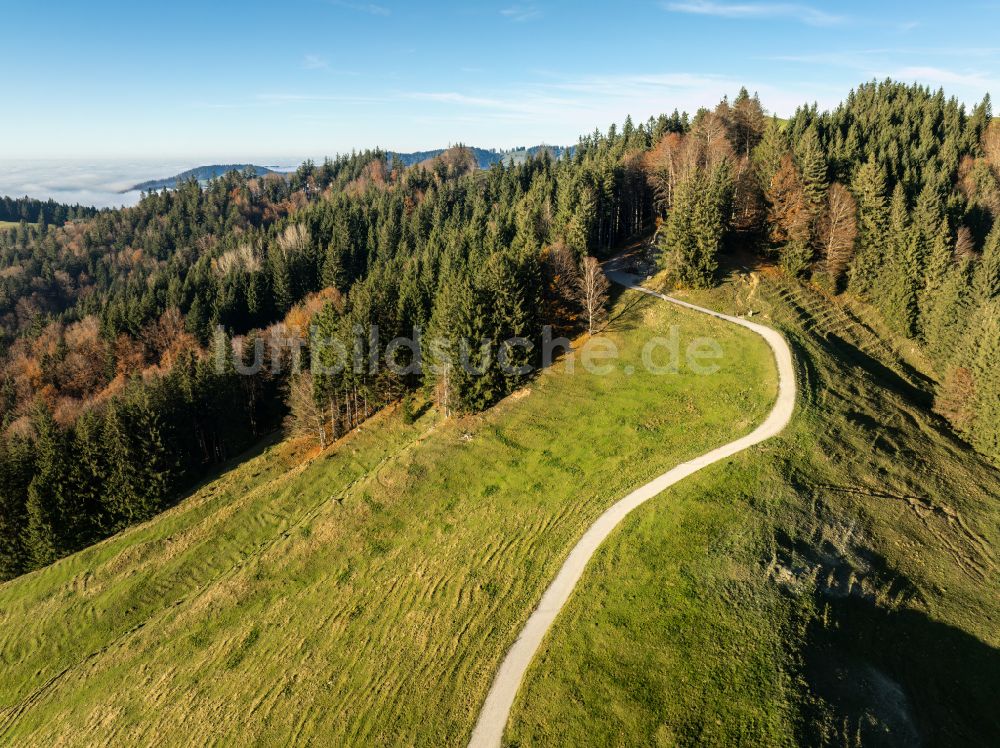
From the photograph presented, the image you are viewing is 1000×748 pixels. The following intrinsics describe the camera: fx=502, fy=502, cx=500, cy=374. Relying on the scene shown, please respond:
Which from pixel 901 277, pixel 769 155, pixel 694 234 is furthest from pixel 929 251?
pixel 694 234

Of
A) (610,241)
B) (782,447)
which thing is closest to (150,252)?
(610,241)

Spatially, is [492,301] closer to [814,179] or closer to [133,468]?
[133,468]

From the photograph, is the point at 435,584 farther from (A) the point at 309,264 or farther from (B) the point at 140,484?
(A) the point at 309,264

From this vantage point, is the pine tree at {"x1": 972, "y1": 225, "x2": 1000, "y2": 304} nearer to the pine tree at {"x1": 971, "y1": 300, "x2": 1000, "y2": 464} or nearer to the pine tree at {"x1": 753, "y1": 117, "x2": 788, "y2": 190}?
the pine tree at {"x1": 971, "y1": 300, "x2": 1000, "y2": 464}

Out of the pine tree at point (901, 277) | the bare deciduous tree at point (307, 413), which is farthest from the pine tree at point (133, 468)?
the pine tree at point (901, 277)

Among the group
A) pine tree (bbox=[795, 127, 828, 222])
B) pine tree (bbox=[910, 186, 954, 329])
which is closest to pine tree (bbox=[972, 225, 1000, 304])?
pine tree (bbox=[910, 186, 954, 329])

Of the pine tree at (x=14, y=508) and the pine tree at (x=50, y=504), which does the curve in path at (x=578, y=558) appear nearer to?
the pine tree at (x=50, y=504)
